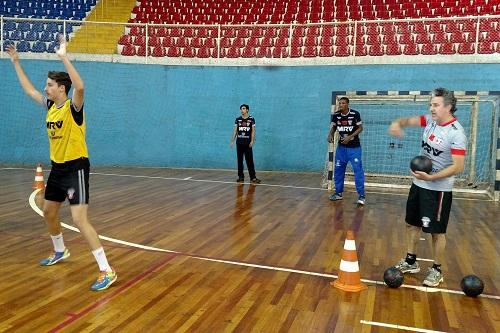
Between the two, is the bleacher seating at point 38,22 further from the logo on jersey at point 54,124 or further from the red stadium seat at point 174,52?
the logo on jersey at point 54,124

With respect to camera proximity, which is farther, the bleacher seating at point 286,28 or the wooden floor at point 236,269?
the bleacher seating at point 286,28

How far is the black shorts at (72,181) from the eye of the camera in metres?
4.48

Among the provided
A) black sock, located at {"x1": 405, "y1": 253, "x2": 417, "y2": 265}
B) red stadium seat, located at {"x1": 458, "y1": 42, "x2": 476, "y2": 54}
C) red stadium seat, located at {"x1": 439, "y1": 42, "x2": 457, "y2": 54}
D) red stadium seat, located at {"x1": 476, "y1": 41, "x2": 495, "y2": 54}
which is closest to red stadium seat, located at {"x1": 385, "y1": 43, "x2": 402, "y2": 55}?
red stadium seat, located at {"x1": 439, "y1": 42, "x2": 457, "y2": 54}

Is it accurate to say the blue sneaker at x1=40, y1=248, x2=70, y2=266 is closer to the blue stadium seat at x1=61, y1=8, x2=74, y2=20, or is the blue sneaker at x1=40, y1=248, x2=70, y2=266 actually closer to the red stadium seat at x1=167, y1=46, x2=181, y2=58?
the red stadium seat at x1=167, y1=46, x2=181, y2=58

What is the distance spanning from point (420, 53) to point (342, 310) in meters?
11.0

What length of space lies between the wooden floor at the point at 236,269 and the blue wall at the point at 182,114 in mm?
5252

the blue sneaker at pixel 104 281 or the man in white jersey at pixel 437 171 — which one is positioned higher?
the man in white jersey at pixel 437 171

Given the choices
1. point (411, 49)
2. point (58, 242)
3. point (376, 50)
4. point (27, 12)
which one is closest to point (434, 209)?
point (58, 242)

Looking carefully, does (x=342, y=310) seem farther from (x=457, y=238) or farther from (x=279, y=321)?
(x=457, y=238)

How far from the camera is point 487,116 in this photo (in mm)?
12234

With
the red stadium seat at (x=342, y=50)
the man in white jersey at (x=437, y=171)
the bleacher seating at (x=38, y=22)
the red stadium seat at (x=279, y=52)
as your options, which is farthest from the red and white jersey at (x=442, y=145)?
the bleacher seating at (x=38, y=22)

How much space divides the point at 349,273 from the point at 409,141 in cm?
938

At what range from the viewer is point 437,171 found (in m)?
4.60

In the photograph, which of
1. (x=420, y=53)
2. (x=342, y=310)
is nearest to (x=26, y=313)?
(x=342, y=310)
